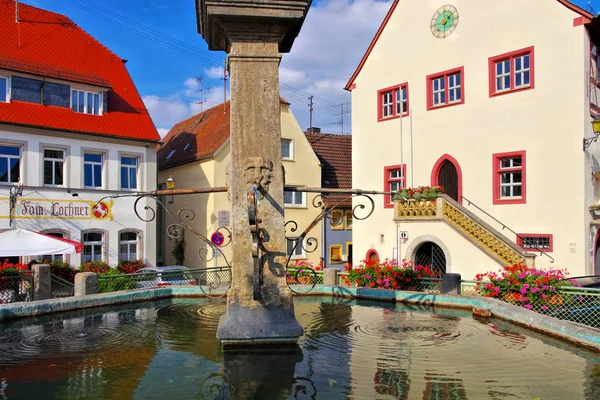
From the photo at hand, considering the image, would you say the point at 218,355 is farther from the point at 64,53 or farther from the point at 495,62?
the point at 64,53

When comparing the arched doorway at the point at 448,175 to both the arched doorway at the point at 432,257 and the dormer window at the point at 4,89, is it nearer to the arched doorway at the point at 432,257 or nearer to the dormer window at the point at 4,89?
the arched doorway at the point at 432,257

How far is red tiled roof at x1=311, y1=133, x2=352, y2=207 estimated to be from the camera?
3394cm

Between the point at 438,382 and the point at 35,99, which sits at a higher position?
the point at 35,99

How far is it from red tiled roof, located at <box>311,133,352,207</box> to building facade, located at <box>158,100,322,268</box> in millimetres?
1373

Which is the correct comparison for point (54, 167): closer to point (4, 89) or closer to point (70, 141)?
point (70, 141)

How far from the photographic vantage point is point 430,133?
23.6 metres

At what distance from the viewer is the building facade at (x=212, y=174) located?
28188mm

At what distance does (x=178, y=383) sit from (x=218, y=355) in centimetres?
83

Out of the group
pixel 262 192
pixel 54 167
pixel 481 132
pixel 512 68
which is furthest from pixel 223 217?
pixel 262 192

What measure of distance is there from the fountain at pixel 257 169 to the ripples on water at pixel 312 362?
0.38 m

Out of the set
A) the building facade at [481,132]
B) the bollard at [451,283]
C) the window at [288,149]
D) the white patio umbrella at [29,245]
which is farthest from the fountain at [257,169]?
the window at [288,149]

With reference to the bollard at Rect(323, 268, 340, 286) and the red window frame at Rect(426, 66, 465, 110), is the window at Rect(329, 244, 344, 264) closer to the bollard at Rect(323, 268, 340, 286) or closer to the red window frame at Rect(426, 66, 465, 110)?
the red window frame at Rect(426, 66, 465, 110)

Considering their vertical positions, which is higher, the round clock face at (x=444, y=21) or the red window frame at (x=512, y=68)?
the round clock face at (x=444, y=21)

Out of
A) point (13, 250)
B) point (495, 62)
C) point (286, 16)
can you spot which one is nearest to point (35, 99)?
point (13, 250)
